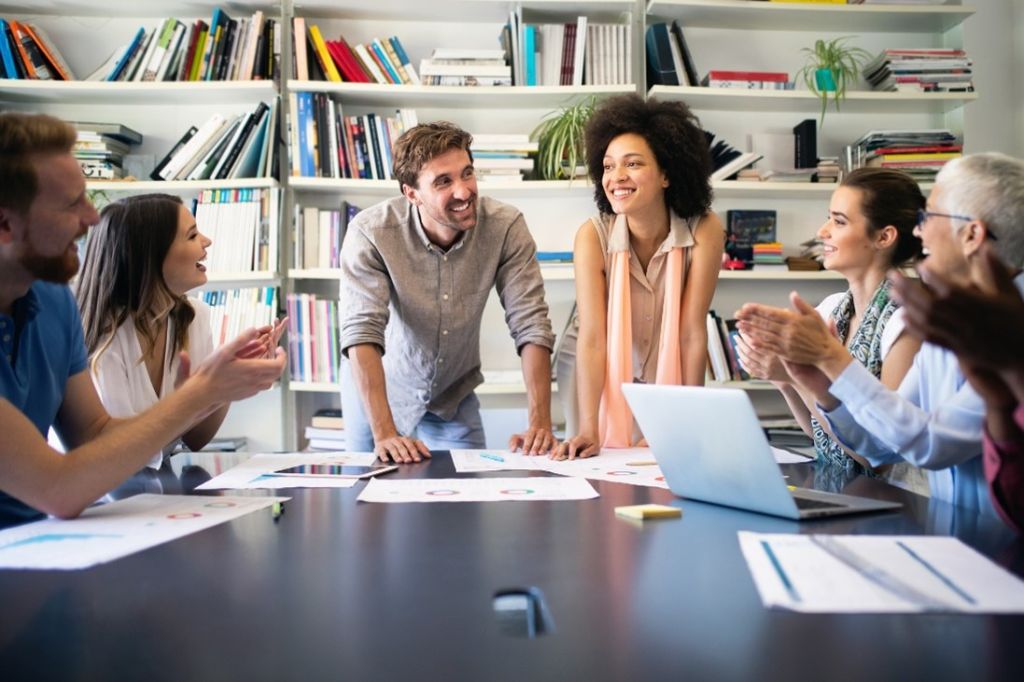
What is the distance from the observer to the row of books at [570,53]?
11.2 ft

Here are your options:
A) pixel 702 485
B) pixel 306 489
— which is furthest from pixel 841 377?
pixel 306 489

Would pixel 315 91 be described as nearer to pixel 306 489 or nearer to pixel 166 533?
pixel 306 489

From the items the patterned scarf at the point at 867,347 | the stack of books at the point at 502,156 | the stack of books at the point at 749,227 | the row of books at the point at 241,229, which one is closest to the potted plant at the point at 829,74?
the stack of books at the point at 749,227

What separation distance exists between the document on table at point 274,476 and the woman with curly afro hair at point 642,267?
2.17 feet

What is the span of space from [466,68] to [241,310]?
1274mm

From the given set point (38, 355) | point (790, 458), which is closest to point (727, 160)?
point (790, 458)

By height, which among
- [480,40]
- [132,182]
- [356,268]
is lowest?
[356,268]

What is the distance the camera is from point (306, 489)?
1.42 meters

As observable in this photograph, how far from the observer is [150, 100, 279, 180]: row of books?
3355 millimetres

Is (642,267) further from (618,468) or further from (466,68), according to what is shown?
Answer: (466,68)

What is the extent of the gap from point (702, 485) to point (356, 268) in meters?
1.32

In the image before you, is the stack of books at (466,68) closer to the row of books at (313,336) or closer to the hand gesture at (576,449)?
the row of books at (313,336)

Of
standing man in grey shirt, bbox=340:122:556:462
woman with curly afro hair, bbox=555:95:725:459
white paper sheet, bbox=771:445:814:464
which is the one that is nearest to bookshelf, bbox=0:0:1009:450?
standing man in grey shirt, bbox=340:122:556:462

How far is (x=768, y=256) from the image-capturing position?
3482mm
